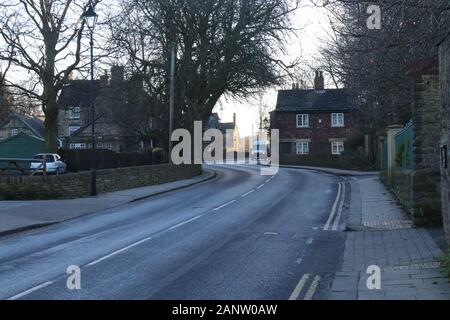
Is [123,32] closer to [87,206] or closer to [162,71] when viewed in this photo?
[162,71]

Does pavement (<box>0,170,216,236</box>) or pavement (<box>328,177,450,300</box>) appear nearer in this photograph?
pavement (<box>328,177,450,300</box>)

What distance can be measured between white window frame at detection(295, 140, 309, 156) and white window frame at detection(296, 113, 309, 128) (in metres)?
1.79

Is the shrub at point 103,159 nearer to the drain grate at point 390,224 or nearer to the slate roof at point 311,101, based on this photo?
the slate roof at point 311,101

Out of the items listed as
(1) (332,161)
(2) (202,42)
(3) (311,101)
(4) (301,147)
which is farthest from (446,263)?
(3) (311,101)

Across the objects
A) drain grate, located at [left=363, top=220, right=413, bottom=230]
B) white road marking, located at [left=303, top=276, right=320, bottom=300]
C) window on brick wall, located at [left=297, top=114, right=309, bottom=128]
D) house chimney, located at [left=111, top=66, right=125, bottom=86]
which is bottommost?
white road marking, located at [left=303, top=276, right=320, bottom=300]

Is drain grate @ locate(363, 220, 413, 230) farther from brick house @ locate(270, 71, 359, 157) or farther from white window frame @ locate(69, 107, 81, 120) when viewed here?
brick house @ locate(270, 71, 359, 157)

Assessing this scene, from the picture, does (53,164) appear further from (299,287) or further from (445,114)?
(299,287)

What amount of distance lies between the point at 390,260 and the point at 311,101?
197ft

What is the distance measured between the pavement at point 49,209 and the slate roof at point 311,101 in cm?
4263

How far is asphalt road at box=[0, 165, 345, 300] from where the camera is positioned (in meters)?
8.54

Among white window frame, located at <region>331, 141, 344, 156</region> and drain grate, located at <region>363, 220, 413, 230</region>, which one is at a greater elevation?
white window frame, located at <region>331, 141, 344, 156</region>

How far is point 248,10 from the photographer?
132ft

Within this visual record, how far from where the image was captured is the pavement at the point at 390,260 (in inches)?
314

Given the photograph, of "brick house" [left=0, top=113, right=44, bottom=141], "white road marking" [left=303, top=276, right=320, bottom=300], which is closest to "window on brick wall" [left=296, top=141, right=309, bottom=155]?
"brick house" [left=0, top=113, right=44, bottom=141]
